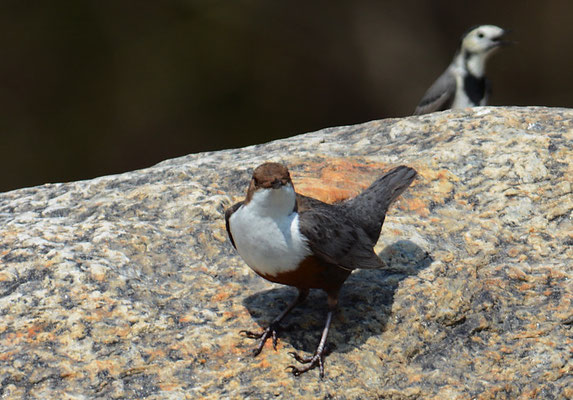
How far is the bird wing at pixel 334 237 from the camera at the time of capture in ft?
10.5

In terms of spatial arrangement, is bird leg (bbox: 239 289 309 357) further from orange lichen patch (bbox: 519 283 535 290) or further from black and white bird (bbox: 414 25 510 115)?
black and white bird (bbox: 414 25 510 115)

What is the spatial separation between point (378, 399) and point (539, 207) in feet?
5.08

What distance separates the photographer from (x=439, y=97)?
8.12 meters

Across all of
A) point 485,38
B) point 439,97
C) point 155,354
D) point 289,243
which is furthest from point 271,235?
point 485,38

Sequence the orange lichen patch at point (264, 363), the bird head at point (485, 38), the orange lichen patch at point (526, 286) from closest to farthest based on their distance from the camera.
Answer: the orange lichen patch at point (264, 363) → the orange lichen patch at point (526, 286) → the bird head at point (485, 38)

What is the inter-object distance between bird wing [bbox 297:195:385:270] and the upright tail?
0.10 m

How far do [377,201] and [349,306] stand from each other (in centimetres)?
53

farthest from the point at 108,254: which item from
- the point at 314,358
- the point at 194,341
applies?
the point at 314,358

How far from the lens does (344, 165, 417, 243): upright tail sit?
3.61 metres

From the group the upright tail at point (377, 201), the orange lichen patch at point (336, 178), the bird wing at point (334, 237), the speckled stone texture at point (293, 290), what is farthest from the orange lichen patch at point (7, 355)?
the orange lichen patch at point (336, 178)

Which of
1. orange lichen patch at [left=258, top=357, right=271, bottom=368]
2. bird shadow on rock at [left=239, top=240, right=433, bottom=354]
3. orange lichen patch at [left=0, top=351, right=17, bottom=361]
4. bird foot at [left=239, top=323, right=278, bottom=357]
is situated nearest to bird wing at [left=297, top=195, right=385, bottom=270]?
bird shadow on rock at [left=239, top=240, right=433, bottom=354]

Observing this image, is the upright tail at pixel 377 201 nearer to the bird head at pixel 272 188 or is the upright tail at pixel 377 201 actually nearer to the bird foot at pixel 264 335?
the bird head at pixel 272 188

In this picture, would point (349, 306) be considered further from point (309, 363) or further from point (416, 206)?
point (416, 206)

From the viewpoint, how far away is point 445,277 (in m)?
3.60
